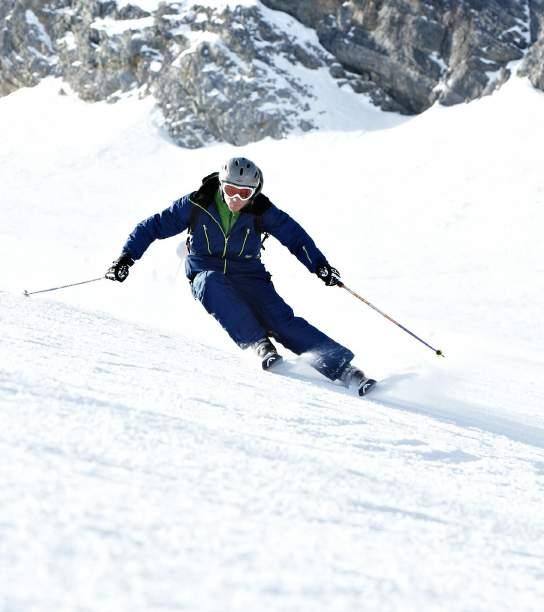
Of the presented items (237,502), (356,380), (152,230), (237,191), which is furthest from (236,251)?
(237,502)

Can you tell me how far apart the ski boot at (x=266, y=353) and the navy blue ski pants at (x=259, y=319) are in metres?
0.09

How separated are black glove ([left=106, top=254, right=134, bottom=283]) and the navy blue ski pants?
1.83 ft

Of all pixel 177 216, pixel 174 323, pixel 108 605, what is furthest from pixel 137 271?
pixel 108 605

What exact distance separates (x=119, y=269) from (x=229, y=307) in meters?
1.01

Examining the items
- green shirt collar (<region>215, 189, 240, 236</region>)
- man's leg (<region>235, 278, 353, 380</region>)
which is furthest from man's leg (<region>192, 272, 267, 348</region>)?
green shirt collar (<region>215, 189, 240, 236</region>)

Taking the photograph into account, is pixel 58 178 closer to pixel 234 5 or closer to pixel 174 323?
pixel 234 5

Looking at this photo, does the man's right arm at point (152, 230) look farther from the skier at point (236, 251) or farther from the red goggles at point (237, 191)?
the red goggles at point (237, 191)

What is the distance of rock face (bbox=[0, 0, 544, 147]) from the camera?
27656 mm

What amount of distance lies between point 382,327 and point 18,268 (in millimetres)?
5771

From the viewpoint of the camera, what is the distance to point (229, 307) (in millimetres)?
4520

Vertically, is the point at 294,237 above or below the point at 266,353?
above

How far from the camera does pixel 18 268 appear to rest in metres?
9.49

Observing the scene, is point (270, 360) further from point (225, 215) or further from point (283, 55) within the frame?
point (283, 55)

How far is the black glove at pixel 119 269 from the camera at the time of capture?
492cm
